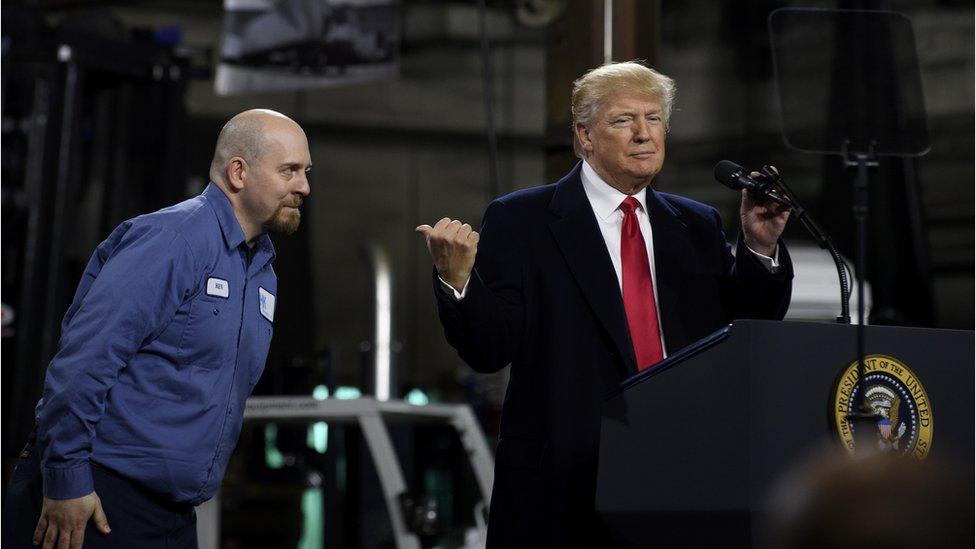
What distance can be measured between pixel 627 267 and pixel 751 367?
53cm

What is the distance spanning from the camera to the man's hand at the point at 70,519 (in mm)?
2061

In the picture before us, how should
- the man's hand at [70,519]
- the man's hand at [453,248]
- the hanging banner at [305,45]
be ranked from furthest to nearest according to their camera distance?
the hanging banner at [305,45], the man's hand at [70,519], the man's hand at [453,248]

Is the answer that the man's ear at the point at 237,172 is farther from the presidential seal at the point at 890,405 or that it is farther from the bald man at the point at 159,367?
the presidential seal at the point at 890,405

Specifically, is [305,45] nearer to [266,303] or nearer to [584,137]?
[266,303]

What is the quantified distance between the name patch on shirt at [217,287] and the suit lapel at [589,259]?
56 centimetres

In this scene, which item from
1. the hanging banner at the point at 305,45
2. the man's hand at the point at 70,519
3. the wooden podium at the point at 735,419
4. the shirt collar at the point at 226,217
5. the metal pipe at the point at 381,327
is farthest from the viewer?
the metal pipe at the point at 381,327

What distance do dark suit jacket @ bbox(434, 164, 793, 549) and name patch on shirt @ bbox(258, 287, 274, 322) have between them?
42cm

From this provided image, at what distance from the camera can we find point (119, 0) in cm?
783

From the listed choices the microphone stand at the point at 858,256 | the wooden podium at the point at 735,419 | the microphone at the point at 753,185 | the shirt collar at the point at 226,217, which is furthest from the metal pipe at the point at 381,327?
the wooden podium at the point at 735,419

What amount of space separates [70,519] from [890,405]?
1.22 metres

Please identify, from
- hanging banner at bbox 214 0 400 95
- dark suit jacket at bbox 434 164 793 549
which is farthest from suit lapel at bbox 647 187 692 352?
hanging banner at bbox 214 0 400 95

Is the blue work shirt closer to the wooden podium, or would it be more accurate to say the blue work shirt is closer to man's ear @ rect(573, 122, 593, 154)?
man's ear @ rect(573, 122, 593, 154)

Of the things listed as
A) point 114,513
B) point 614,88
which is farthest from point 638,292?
point 114,513

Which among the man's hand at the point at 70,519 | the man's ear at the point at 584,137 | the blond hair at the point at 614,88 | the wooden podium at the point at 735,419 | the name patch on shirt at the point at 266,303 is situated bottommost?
the man's hand at the point at 70,519
